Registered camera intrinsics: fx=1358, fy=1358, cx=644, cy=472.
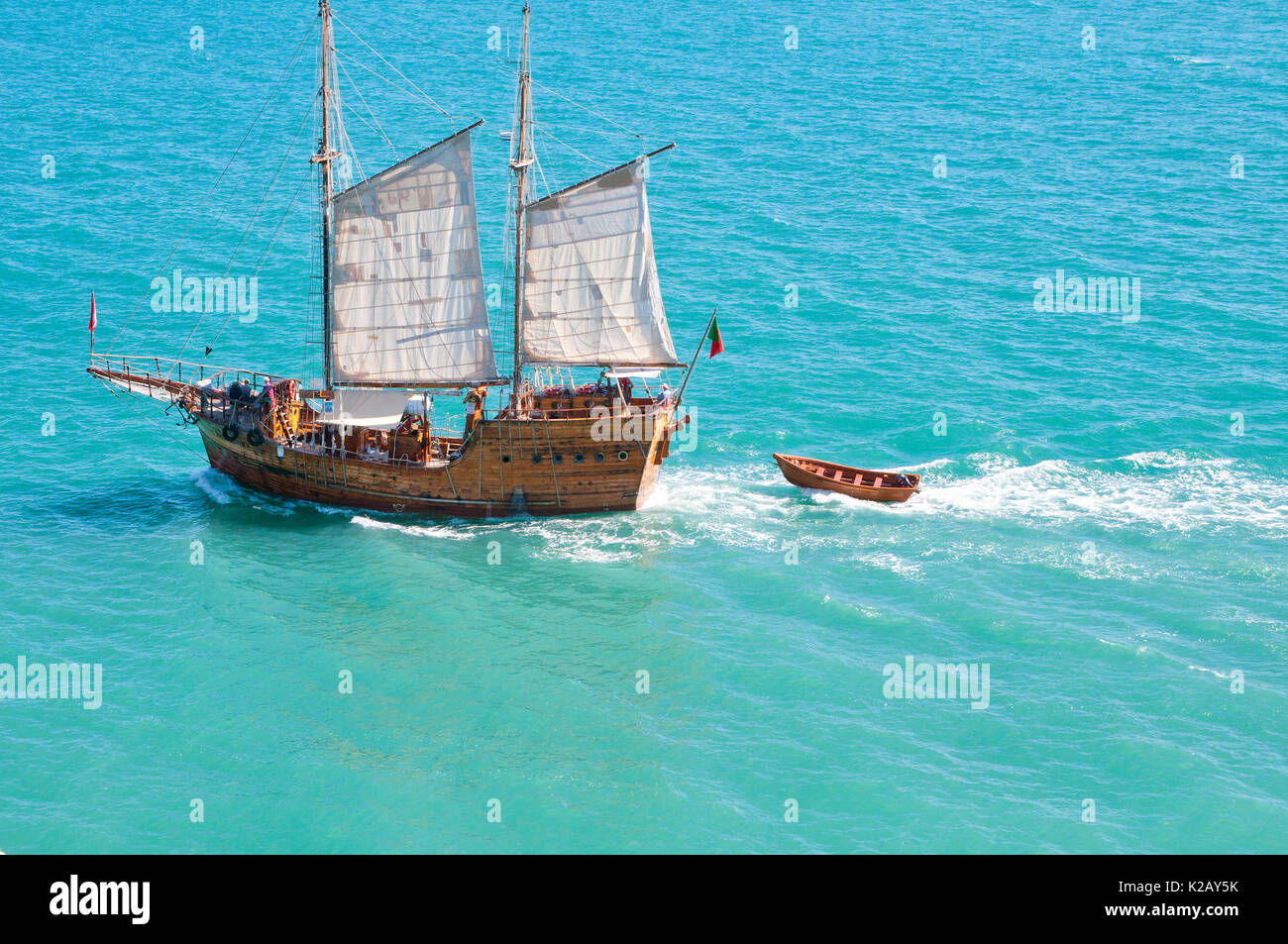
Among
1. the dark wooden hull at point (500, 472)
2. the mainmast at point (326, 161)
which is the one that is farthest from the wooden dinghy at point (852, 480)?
the mainmast at point (326, 161)

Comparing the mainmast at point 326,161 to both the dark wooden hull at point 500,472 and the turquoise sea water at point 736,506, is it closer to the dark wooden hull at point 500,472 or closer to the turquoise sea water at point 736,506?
the dark wooden hull at point 500,472

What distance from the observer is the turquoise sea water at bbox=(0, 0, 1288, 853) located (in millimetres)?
43938

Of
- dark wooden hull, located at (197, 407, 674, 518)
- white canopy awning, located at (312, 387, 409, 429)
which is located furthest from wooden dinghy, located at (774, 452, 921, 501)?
white canopy awning, located at (312, 387, 409, 429)

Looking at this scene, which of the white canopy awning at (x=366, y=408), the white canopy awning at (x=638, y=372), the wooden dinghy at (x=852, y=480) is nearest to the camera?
the wooden dinghy at (x=852, y=480)

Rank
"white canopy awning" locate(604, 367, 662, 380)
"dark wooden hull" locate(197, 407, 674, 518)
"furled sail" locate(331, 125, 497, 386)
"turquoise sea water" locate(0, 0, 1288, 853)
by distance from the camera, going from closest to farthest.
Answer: "turquoise sea water" locate(0, 0, 1288, 853) < "furled sail" locate(331, 125, 497, 386) < "dark wooden hull" locate(197, 407, 674, 518) < "white canopy awning" locate(604, 367, 662, 380)

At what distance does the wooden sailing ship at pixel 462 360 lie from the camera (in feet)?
203

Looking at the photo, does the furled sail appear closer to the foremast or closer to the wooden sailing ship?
the wooden sailing ship

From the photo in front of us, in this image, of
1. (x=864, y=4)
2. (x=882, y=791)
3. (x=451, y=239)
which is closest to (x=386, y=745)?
(x=882, y=791)

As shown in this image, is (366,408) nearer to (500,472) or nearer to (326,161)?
(500,472)

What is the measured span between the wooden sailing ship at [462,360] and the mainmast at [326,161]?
0.34 feet

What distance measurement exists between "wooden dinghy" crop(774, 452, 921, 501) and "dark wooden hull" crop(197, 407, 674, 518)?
20.6ft

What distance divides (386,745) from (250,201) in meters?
59.8

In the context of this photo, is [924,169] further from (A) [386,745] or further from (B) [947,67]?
(A) [386,745]

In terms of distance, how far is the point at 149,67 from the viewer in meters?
116
